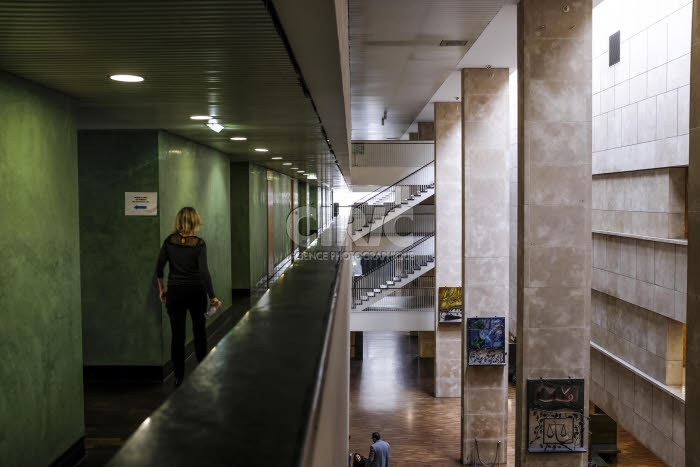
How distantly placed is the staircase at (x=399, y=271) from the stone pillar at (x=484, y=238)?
8.55 m

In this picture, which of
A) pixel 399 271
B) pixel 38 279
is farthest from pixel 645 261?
pixel 38 279

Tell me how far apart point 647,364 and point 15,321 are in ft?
43.0

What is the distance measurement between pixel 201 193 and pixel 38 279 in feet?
21.7

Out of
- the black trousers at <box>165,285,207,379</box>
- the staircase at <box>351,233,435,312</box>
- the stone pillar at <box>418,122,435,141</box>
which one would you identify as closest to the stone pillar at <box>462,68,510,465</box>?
the staircase at <box>351,233,435,312</box>

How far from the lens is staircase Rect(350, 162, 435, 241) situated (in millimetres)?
24406

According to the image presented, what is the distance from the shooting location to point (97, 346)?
9070 mm

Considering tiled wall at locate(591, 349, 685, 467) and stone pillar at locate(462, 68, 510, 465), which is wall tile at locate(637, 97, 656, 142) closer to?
stone pillar at locate(462, 68, 510, 465)

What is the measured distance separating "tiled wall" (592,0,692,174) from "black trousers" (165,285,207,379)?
9674mm

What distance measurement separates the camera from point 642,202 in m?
14.2

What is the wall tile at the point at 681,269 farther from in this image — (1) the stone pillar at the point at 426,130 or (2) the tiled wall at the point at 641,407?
(1) the stone pillar at the point at 426,130

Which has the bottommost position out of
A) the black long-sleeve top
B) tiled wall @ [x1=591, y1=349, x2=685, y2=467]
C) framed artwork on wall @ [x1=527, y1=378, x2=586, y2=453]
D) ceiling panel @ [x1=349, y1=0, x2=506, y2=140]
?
tiled wall @ [x1=591, y1=349, x2=685, y2=467]

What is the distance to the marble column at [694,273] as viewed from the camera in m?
6.16

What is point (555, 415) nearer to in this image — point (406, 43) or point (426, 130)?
point (406, 43)

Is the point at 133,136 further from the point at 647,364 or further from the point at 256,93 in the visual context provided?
the point at 647,364
